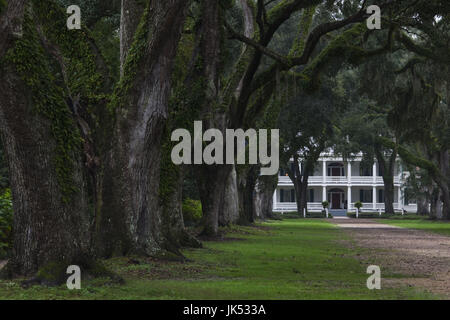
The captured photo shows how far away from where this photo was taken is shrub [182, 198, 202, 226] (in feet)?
107

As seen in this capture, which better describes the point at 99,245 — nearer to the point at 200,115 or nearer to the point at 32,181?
the point at 32,181

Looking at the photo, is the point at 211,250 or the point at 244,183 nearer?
the point at 211,250

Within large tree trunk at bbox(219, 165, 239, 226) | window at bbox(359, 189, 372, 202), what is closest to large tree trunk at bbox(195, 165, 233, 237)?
large tree trunk at bbox(219, 165, 239, 226)

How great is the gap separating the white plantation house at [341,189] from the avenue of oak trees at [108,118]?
6141 centimetres

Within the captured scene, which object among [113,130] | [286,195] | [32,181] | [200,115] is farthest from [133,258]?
[286,195]

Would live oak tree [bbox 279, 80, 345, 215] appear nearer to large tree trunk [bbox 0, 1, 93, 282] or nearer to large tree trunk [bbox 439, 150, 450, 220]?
large tree trunk [bbox 439, 150, 450, 220]

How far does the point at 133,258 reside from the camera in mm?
14062

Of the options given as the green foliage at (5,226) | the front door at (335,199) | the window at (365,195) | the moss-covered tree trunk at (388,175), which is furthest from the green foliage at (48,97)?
the front door at (335,199)

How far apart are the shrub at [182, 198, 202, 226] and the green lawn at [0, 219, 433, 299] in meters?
13.4

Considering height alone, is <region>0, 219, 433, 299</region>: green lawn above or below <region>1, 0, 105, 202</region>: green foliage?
below

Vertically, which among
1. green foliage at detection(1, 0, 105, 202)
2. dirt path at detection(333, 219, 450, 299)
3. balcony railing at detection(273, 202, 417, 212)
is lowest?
dirt path at detection(333, 219, 450, 299)

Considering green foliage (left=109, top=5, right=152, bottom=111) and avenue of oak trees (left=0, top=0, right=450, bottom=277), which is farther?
green foliage (left=109, top=5, right=152, bottom=111)

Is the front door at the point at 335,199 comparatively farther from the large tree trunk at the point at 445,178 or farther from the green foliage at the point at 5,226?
the green foliage at the point at 5,226
